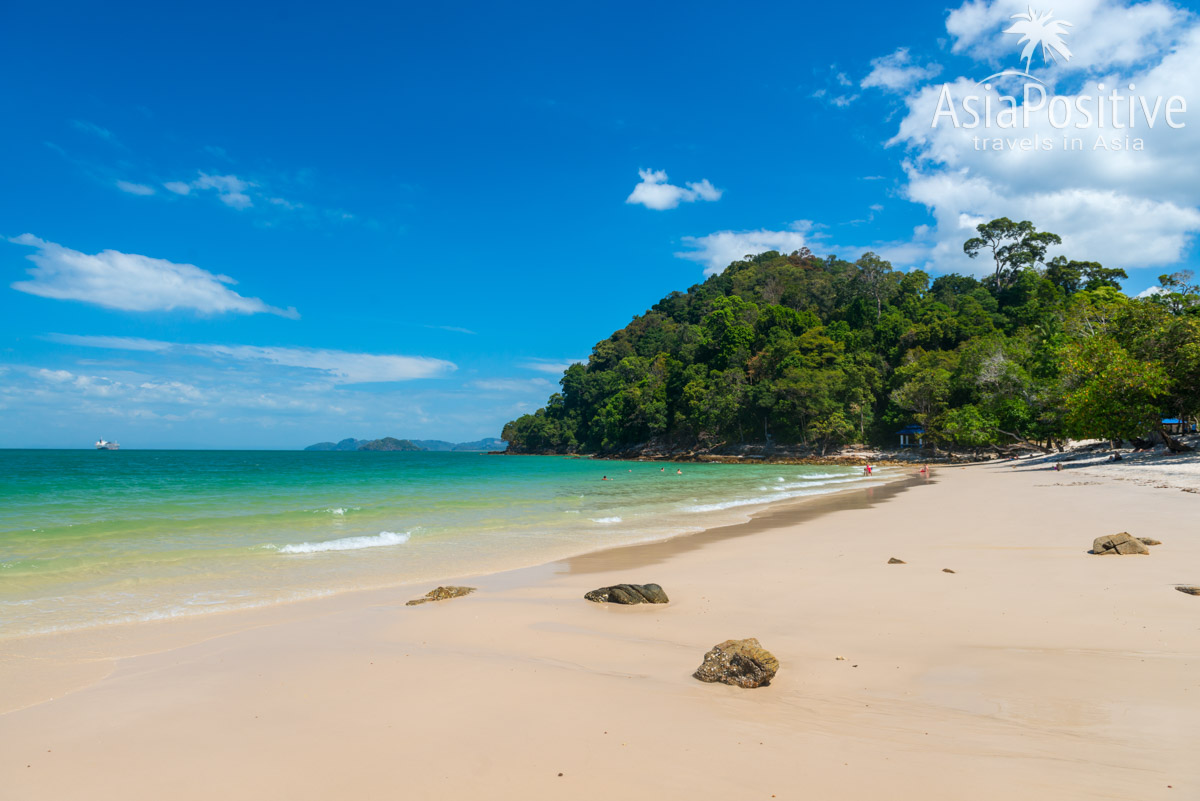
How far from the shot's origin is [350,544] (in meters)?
13.0

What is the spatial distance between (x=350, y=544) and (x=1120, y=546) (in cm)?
1406

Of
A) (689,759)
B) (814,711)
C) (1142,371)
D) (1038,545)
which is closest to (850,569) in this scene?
(1038,545)

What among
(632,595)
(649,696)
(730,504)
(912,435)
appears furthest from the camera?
(912,435)

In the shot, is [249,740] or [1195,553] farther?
[1195,553]

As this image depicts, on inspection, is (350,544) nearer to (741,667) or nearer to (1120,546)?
(741,667)

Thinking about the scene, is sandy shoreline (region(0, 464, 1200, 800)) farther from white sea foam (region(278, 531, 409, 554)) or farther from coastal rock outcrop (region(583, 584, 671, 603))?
white sea foam (region(278, 531, 409, 554))

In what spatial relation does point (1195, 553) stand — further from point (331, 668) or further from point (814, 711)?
point (331, 668)

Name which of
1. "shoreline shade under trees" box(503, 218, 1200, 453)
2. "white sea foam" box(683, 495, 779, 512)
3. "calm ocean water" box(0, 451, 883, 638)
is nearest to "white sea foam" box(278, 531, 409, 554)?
"calm ocean water" box(0, 451, 883, 638)

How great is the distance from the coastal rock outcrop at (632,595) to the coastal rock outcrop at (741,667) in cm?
261

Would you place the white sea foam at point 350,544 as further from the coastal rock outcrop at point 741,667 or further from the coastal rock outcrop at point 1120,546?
the coastal rock outcrop at point 1120,546

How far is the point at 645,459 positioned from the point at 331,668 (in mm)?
83137

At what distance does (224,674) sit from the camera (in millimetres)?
5105

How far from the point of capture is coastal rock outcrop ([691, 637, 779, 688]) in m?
4.30

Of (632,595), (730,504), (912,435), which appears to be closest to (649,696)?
(632,595)
